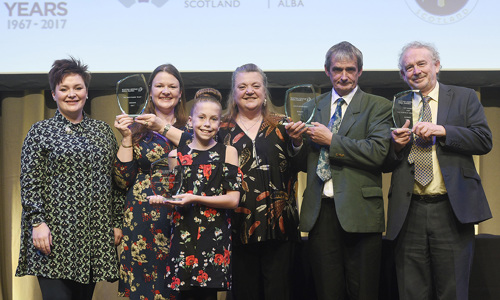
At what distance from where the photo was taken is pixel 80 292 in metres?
2.59

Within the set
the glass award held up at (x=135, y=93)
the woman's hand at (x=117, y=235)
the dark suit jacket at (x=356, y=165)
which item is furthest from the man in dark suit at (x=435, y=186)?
the woman's hand at (x=117, y=235)

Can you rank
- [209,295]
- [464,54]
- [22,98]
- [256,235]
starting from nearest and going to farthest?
[209,295] → [256,235] → [464,54] → [22,98]

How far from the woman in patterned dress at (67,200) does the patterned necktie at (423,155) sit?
1504 mm

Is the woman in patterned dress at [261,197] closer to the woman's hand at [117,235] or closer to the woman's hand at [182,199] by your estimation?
the woman's hand at [182,199]

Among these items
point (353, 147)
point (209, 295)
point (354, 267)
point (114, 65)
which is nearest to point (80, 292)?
point (209, 295)

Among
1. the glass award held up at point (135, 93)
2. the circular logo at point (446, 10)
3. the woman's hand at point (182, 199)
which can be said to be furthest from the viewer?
the circular logo at point (446, 10)

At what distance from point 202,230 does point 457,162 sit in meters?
1.25

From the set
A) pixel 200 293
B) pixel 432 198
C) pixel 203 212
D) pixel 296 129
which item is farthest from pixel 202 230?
pixel 432 198

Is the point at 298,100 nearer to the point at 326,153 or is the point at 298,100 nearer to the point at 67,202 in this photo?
the point at 326,153

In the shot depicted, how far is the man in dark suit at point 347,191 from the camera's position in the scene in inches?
98.3

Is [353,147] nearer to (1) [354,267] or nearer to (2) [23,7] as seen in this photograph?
(1) [354,267]

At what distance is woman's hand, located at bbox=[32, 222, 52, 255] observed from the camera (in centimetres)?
239

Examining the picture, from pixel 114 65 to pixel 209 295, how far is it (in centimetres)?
201

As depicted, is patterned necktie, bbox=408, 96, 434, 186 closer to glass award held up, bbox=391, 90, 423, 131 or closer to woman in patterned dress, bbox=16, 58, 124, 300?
glass award held up, bbox=391, 90, 423, 131
